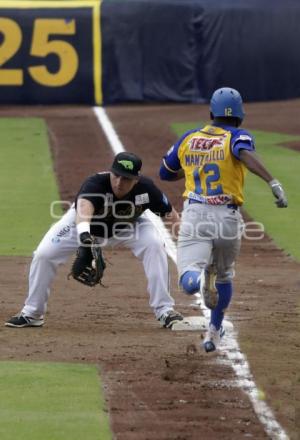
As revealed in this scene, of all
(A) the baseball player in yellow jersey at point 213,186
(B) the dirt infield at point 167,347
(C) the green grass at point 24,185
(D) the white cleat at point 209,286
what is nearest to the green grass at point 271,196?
(B) the dirt infield at point 167,347

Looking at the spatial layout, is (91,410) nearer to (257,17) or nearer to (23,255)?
(23,255)

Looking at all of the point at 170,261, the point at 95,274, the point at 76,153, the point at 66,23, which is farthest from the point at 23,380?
the point at 66,23

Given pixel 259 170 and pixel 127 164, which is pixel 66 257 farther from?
pixel 259 170

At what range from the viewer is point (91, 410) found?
7207mm

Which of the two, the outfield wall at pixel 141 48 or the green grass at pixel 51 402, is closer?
the green grass at pixel 51 402

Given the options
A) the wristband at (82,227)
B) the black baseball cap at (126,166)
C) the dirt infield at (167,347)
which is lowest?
the dirt infield at (167,347)

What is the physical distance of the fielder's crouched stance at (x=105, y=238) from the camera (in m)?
9.44

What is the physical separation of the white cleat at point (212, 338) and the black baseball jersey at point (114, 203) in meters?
1.26

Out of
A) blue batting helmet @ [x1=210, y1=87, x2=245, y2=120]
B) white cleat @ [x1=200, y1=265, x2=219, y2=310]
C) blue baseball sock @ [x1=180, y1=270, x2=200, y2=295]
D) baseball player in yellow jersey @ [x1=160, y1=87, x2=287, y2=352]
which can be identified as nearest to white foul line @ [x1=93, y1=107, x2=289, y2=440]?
baseball player in yellow jersey @ [x1=160, y1=87, x2=287, y2=352]

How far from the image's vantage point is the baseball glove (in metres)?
9.33

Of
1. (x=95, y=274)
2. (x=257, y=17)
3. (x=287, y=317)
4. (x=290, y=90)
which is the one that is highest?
(x=95, y=274)

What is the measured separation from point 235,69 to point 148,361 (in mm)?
20786

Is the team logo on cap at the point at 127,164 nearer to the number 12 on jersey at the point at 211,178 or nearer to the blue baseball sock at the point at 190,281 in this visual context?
Answer: the number 12 on jersey at the point at 211,178

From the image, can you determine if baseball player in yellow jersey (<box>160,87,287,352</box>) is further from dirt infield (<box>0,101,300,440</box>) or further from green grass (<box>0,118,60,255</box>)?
green grass (<box>0,118,60,255</box>)
